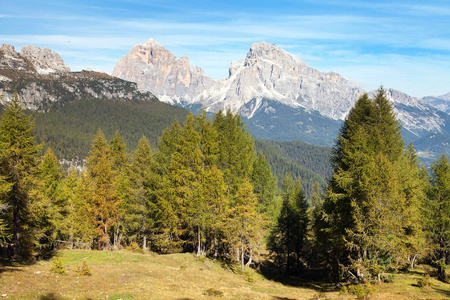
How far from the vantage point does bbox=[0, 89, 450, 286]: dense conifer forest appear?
2900 cm

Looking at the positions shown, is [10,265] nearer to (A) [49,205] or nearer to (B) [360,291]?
(A) [49,205]

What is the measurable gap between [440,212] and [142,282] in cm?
3242

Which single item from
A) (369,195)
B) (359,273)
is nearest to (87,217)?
(359,273)

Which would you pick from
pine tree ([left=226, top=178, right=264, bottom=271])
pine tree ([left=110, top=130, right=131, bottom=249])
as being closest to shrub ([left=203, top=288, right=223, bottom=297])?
pine tree ([left=226, top=178, right=264, bottom=271])

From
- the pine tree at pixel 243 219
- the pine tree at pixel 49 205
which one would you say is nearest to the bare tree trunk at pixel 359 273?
the pine tree at pixel 243 219

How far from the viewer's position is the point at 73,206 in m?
49.2

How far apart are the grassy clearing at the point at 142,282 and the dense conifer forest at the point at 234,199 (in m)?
2.73

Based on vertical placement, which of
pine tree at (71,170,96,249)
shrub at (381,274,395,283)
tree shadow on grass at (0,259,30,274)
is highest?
pine tree at (71,170,96,249)

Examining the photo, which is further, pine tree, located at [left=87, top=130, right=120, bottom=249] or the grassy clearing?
pine tree, located at [left=87, top=130, right=120, bottom=249]

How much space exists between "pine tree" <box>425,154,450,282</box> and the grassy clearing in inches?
167

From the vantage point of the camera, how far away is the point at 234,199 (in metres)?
41.7

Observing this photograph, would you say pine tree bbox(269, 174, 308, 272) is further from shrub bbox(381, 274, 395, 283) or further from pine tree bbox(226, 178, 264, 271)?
shrub bbox(381, 274, 395, 283)

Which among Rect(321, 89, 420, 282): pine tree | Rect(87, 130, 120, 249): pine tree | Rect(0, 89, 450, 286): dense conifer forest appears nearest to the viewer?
Rect(321, 89, 420, 282): pine tree

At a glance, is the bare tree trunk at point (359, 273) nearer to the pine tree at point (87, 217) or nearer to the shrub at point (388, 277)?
the shrub at point (388, 277)
